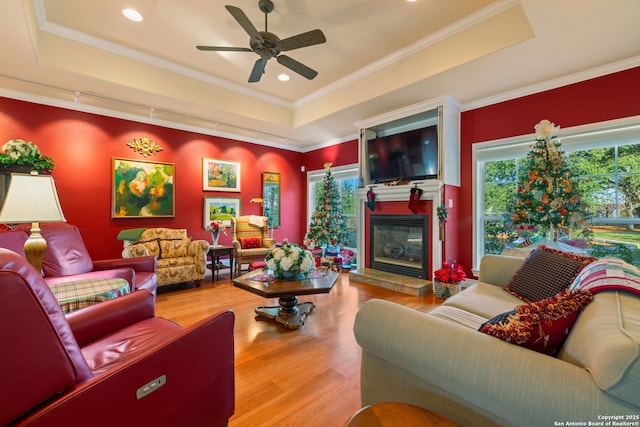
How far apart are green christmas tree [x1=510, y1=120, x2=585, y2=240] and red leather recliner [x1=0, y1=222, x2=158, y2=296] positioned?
13.3ft

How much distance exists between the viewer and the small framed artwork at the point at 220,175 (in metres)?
5.25

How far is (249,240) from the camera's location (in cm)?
494

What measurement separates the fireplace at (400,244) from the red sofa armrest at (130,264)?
3.25 m

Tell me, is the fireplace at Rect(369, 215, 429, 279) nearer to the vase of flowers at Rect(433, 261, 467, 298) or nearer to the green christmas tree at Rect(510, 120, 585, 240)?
the vase of flowers at Rect(433, 261, 467, 298)

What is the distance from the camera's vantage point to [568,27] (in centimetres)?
242

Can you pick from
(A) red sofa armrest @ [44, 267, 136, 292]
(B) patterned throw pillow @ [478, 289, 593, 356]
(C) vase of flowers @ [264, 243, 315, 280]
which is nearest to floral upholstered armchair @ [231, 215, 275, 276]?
(C) vase of flowers @ [264, 243, 315, 280]

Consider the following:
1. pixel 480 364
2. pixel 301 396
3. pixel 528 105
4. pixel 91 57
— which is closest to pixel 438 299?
pixel 301 396

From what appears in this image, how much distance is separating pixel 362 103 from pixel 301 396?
3723mm

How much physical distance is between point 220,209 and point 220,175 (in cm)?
67

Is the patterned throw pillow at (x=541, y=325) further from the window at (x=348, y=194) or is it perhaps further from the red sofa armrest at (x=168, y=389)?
the window at (x=348, y=194)

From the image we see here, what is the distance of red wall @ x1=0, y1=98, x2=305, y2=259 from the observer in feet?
12.5

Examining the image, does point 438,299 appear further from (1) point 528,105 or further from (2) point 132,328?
(2) point 132,328

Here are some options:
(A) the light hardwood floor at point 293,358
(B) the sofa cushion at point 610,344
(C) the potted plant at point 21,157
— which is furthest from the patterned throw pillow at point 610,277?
(C) the potted plant at point 21,157

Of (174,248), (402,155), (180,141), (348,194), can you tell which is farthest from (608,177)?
(180,141)
